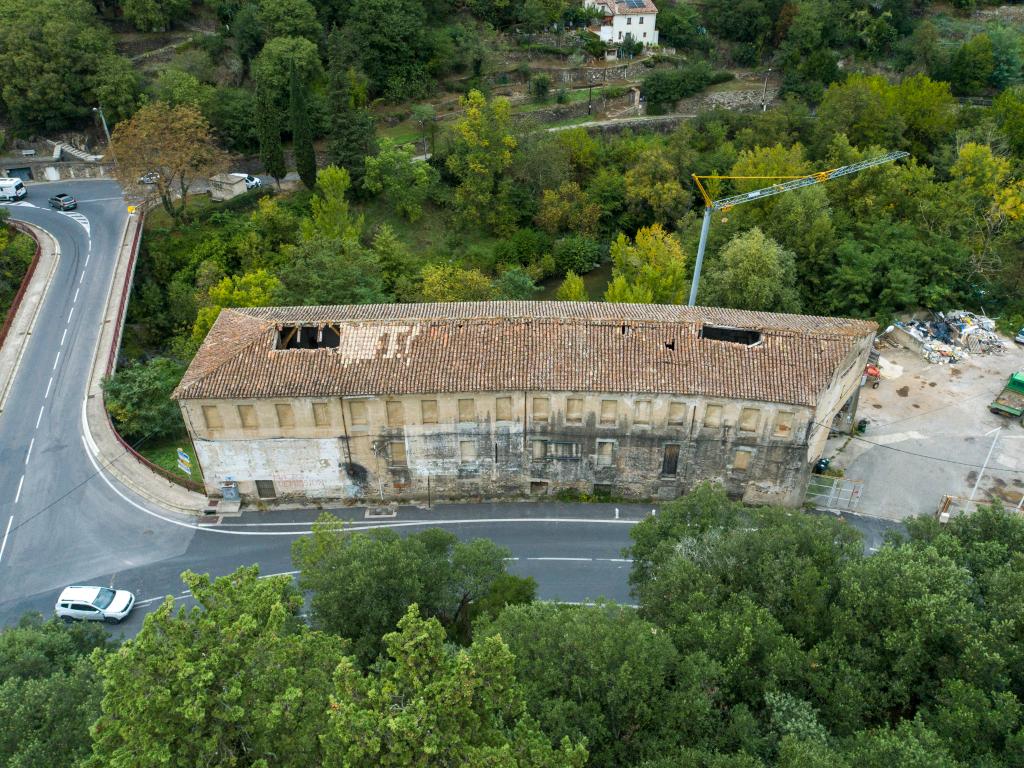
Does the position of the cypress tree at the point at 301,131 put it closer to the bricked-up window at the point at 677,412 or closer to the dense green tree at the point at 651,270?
the dense green tree at the point at 651,270

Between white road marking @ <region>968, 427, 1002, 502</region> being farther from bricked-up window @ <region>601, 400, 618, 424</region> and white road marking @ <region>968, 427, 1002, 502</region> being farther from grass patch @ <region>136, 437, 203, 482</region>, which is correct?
grass patch @ <region>136, 437, 203, 482</region>

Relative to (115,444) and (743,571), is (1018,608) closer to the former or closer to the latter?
(743,571)

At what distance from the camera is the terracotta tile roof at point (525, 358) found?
3975cm

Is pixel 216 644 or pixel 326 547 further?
pixel 326 547

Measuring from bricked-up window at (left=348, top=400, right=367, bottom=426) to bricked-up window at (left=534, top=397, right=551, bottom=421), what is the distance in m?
9.04

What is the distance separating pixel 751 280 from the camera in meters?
54.6

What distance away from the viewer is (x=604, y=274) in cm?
7794

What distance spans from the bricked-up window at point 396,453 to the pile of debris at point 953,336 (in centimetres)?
3902

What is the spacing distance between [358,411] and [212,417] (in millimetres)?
7663

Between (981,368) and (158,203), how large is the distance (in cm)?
7105

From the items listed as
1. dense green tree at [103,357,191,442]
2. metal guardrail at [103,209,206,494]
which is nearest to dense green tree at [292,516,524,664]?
metal guardrail at [103,209,206,494]

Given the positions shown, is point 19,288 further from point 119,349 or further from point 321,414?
point 321,414

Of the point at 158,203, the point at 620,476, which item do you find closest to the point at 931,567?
the point at 620,476

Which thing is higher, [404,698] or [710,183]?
[404,698]
